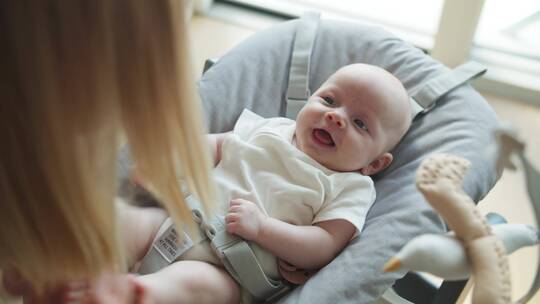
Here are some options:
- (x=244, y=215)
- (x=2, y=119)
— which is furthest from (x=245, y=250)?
(x=2, y=119)

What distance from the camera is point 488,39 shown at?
1.69 metres

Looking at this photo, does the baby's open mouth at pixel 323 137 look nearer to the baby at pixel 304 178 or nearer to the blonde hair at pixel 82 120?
the baby at pixel 304 178

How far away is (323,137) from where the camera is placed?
38.4 inches

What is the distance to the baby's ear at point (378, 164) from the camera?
99 centimetres

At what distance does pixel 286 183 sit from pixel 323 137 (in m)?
0.10

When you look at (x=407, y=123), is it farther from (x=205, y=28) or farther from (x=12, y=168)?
(x=205, y=28)

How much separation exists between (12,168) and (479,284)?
1.37 feet

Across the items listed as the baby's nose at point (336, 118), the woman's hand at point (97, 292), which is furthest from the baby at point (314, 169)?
the woman's hand at point (97, 292)

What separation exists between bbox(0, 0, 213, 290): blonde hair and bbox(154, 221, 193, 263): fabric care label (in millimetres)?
256

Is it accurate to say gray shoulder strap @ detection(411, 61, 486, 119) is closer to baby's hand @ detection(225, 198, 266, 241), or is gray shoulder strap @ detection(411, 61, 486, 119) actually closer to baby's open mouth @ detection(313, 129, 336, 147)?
baby's open mouth @ detection(313, 129, 336, 147)

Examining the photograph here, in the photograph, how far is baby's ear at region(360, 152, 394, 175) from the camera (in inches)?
38.8

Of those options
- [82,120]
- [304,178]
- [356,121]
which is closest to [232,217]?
[304,178]

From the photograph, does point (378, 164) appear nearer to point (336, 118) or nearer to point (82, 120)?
point (336, 118)

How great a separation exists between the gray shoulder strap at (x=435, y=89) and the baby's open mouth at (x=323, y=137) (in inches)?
6.0
